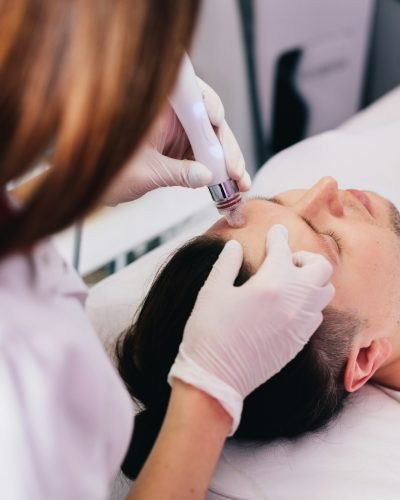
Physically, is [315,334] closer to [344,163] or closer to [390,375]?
[390,375]

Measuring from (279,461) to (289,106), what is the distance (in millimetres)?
1484

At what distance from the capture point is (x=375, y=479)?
1.07m

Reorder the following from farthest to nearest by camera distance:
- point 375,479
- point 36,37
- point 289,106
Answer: point 289,106, point 375,479, point 36,37

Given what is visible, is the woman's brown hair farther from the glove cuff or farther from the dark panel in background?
the dark panel in background

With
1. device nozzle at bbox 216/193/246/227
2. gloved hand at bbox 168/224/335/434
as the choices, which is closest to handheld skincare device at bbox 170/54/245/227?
device nozzle at bbox 216/193/246/227

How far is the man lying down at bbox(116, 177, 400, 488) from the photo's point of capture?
108cm

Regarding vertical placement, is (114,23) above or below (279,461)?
above

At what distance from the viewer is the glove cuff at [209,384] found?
36.1 inches

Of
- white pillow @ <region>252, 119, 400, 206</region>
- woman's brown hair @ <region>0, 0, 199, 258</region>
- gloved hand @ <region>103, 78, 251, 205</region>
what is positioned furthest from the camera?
white pillow @ <region>252, 119, 400, 206</region>

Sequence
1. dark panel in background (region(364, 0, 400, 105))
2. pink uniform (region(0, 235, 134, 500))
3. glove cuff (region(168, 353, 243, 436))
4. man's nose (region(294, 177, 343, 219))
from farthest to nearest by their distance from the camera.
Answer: dark panel in background (region(364, 0, 400, 105)), man's nose (region(294, 177, 343, 219)), glove cuff (region(168, 353, 243, 436)), pink uniform (region(0, 235, 134, 500))

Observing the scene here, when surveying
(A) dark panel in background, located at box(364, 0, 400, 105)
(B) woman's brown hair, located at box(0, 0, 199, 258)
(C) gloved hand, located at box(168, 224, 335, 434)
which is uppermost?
(B) woman's brown hair, located at box(0, 0, 199, 258)

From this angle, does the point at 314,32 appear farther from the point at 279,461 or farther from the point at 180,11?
the point at 180,11

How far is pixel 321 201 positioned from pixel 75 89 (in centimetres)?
73

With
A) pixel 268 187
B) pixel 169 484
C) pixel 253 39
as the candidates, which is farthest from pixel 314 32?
pixel 169 484
